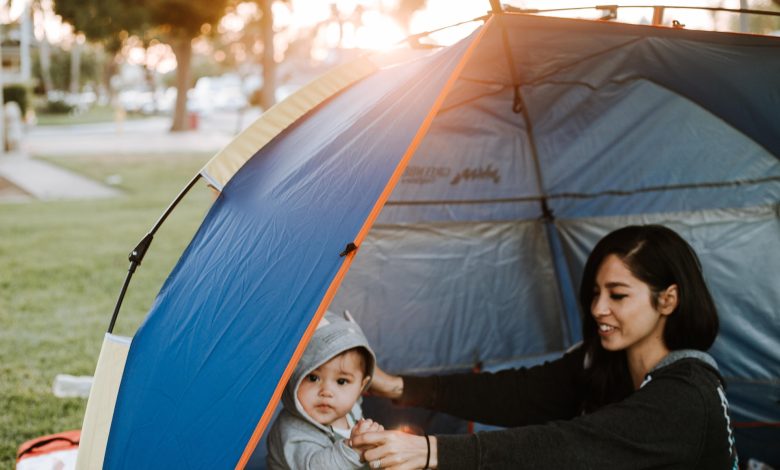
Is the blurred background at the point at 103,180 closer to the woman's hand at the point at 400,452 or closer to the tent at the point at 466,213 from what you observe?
the tent at the point at 466,213

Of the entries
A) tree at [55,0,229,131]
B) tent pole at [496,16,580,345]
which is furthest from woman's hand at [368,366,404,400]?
tree at [55,0,229,131]

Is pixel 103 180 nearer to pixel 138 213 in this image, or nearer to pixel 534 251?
pixel 138 213

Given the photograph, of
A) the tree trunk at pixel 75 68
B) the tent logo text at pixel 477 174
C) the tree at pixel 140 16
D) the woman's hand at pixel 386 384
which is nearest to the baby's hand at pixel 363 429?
the woman's hand at pixel 386 384

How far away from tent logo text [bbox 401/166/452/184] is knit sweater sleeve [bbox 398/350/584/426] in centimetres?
104

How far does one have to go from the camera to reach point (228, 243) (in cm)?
216

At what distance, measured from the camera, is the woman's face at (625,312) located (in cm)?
217

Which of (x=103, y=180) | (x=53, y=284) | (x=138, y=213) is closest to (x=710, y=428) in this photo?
(x=53, y=284)

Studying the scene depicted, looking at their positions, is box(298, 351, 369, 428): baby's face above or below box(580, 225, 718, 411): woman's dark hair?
below

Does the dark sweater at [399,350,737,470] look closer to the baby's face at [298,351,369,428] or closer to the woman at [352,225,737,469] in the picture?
the woman at [352,225,737,469]

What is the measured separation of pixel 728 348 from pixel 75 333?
3881 millimetres

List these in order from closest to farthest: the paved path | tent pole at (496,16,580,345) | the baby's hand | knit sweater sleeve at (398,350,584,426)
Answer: the baby's hand, knit sweater sleeve at (398,350,584,426), tent pole at (496,16,580,345), the paved path

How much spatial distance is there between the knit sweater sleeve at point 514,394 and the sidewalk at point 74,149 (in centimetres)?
850

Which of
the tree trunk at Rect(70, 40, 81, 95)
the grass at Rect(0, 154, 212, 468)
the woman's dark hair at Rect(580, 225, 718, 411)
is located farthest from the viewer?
the tree trunk at Rect(70, 40, 81, 95)

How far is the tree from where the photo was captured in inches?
583
